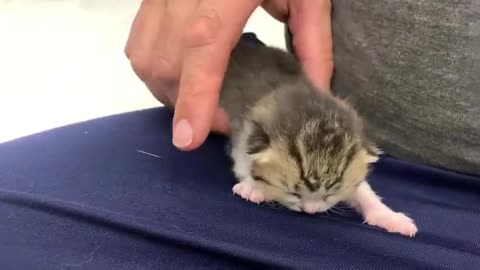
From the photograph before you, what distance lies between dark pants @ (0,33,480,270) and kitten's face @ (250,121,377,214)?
39 millimetres

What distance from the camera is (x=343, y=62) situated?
1160 millimetres

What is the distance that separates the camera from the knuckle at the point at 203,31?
0.99 meters

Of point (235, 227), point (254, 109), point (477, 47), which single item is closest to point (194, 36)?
point (254, 109)

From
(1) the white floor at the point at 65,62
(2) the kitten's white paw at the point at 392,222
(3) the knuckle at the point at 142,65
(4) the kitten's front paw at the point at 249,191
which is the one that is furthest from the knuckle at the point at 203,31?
(1) the white floor at the point at 65,62

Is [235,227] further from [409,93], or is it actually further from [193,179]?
[409,93]

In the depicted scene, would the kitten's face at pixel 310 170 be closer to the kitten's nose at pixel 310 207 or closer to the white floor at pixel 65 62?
the kitten's nose at pixel 310 207

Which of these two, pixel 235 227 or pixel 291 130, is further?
A: pixel 291 130

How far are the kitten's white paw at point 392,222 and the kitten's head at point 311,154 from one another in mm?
78

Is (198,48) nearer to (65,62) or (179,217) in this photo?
(179,217)

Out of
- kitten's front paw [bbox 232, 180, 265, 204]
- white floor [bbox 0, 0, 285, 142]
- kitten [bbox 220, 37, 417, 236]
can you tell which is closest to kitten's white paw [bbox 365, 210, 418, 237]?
kitten [bbox 220, 37, 417, 236]

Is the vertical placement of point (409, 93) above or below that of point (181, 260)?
above

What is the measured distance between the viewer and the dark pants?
80cm

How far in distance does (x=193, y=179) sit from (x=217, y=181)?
43mm

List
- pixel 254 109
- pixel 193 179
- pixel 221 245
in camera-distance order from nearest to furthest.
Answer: pixel 221 245, pixel 193 179, pixel 254 109
